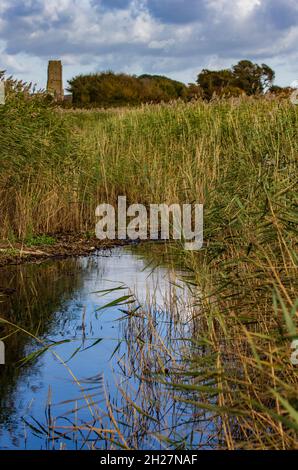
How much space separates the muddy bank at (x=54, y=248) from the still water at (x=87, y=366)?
3.13 feet

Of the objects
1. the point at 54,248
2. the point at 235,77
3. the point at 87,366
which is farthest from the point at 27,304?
the point at 235,77

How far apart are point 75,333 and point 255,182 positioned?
1802 millimetres

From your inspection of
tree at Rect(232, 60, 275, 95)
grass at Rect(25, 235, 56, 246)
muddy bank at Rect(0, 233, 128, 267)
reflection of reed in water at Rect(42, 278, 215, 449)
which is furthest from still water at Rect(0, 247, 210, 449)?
tree at Rect(232, 60, 275, 95)

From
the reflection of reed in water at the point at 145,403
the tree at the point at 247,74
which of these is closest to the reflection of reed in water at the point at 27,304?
the reflection of reed in water at the point at 145,403

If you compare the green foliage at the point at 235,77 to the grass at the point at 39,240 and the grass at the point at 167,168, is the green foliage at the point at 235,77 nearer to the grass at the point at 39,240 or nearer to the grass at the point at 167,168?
the grass at the point at 167,168

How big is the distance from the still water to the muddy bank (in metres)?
0.95

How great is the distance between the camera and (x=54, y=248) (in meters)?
10.3

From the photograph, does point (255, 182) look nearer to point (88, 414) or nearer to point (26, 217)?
point (88, 414)

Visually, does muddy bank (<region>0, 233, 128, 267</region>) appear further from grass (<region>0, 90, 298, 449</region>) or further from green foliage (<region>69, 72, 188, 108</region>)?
green foliage (<region>69, 72, 188, 108</region>)

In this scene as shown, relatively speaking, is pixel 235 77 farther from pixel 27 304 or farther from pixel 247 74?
pixel 27 304

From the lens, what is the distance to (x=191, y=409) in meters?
4.74
